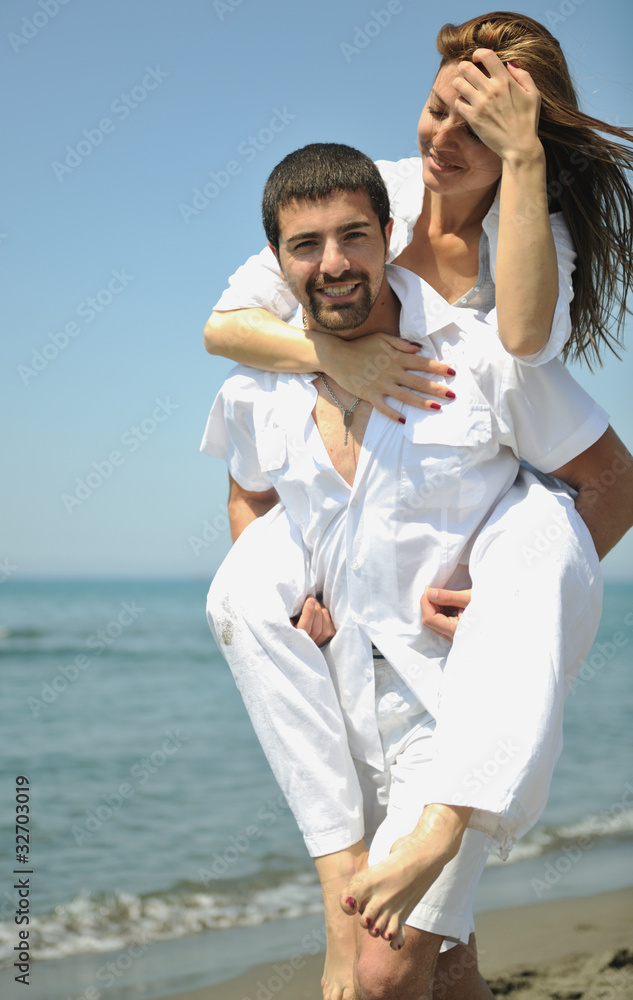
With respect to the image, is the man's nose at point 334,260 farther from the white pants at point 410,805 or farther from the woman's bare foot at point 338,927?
the woman's bare foot at point 338,927

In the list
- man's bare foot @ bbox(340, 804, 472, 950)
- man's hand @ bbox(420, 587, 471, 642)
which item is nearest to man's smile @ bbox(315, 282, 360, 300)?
man's hand @ bbox(420, 587, 471, 642)

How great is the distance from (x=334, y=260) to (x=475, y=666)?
119 centimetres

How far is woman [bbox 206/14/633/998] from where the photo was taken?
2.41m

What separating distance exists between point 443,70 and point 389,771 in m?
2.07

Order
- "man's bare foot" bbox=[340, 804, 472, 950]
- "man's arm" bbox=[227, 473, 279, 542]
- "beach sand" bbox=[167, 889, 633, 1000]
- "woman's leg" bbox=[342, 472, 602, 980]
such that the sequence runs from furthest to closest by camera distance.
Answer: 1. "beach sand" bbox=[167, 889, 633, 1000]
2. "man's arm" bbox=[227, 473, 279, 542]
3. "woman's leg" bbox=[342, 472, 602, 980]
4. "man's bare foot" bbox=[340, 804, 472, 950]

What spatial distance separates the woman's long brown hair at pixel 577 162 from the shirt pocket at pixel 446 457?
2.02 feet

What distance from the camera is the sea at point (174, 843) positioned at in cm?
533

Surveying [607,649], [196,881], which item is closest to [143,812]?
[196,881]

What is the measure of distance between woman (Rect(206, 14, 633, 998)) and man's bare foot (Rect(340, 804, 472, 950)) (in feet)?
1.63

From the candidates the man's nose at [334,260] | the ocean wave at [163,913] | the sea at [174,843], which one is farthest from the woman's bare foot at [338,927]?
the ocean wave at [163,913]

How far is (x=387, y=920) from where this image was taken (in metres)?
2.09

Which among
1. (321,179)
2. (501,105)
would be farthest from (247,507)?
(501,105)

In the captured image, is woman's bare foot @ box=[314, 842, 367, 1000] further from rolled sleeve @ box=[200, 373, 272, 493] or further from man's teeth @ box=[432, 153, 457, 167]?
man's teeth @ box=[432, 153, 457, 167]

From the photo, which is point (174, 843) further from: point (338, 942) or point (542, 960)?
point (338, 942)
